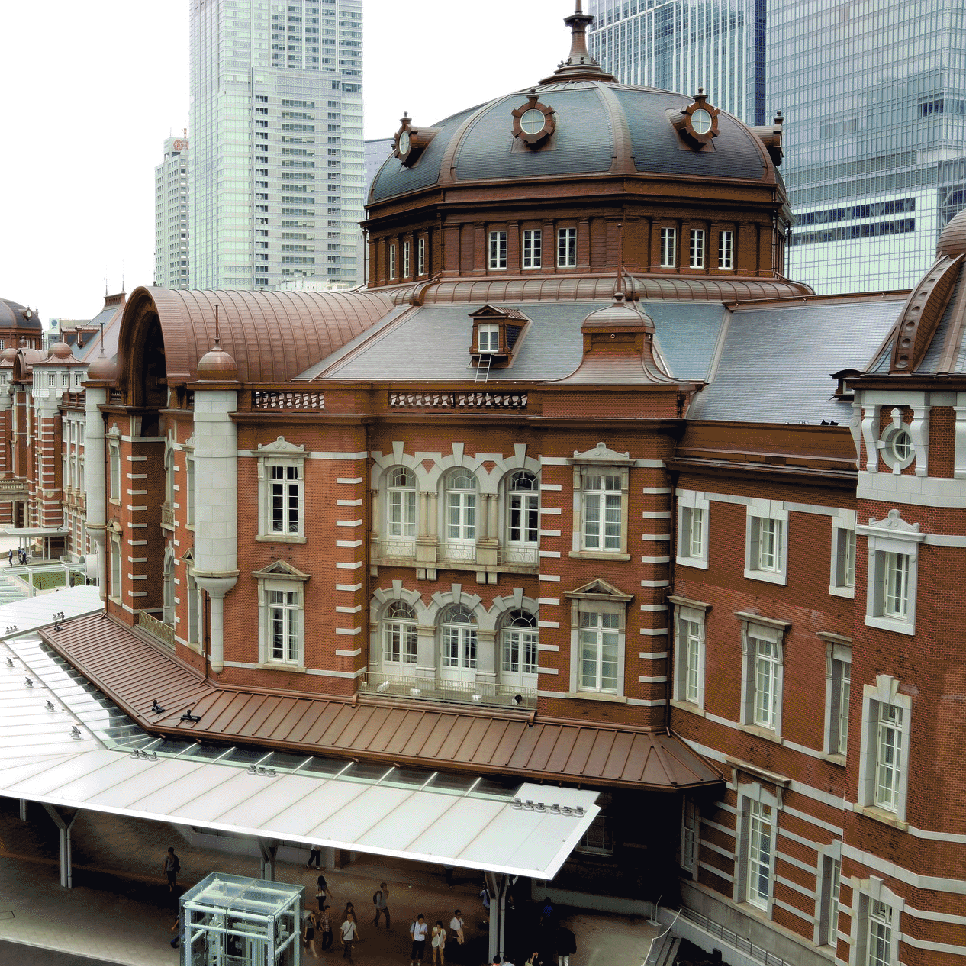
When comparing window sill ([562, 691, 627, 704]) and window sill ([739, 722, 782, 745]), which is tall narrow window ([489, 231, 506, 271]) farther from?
window sill ([739, 722, 782, 745])

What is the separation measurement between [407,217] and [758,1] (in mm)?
150903

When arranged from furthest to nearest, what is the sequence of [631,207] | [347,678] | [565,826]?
1. [631,207]
2. [347,678]
3. [565,826]

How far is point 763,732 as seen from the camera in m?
29.3

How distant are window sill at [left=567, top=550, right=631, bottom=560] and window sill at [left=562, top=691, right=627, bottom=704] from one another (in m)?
3.94

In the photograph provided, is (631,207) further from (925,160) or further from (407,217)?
(925,160)

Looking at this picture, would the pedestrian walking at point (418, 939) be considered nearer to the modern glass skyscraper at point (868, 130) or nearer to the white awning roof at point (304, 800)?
the white awning roof at point (304, 800)

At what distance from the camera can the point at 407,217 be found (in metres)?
44.0

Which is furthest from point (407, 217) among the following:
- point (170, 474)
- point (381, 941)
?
point (381, 941)

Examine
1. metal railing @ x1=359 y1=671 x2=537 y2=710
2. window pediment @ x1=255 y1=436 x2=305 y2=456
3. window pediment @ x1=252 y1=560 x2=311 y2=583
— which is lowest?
metal railing @ x1=359 y1=671 x2=537 y2=710

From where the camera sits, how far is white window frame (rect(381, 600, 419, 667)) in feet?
121

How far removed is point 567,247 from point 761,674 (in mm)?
17945

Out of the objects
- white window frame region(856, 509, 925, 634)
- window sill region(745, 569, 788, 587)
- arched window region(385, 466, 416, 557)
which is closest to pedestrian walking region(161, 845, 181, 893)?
arched window region(385, 466, 416, 557)

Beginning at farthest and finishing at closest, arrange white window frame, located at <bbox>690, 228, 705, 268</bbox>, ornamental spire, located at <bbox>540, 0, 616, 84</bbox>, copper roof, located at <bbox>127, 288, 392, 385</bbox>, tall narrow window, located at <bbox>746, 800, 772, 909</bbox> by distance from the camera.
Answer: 1. ornamental spire, located at <bbox>540, 0, 616, 84</bbox>
2. white window frame, located at <bbox>690, 228, 705, 268</bbox>
3. copper roof, located at <bbox>127, 288, 392, 385</bbox>
4. tall narrow window, located at <bbox>746, 800, 772, 909</bbox>

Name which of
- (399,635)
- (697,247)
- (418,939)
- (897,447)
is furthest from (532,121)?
(418,939)
